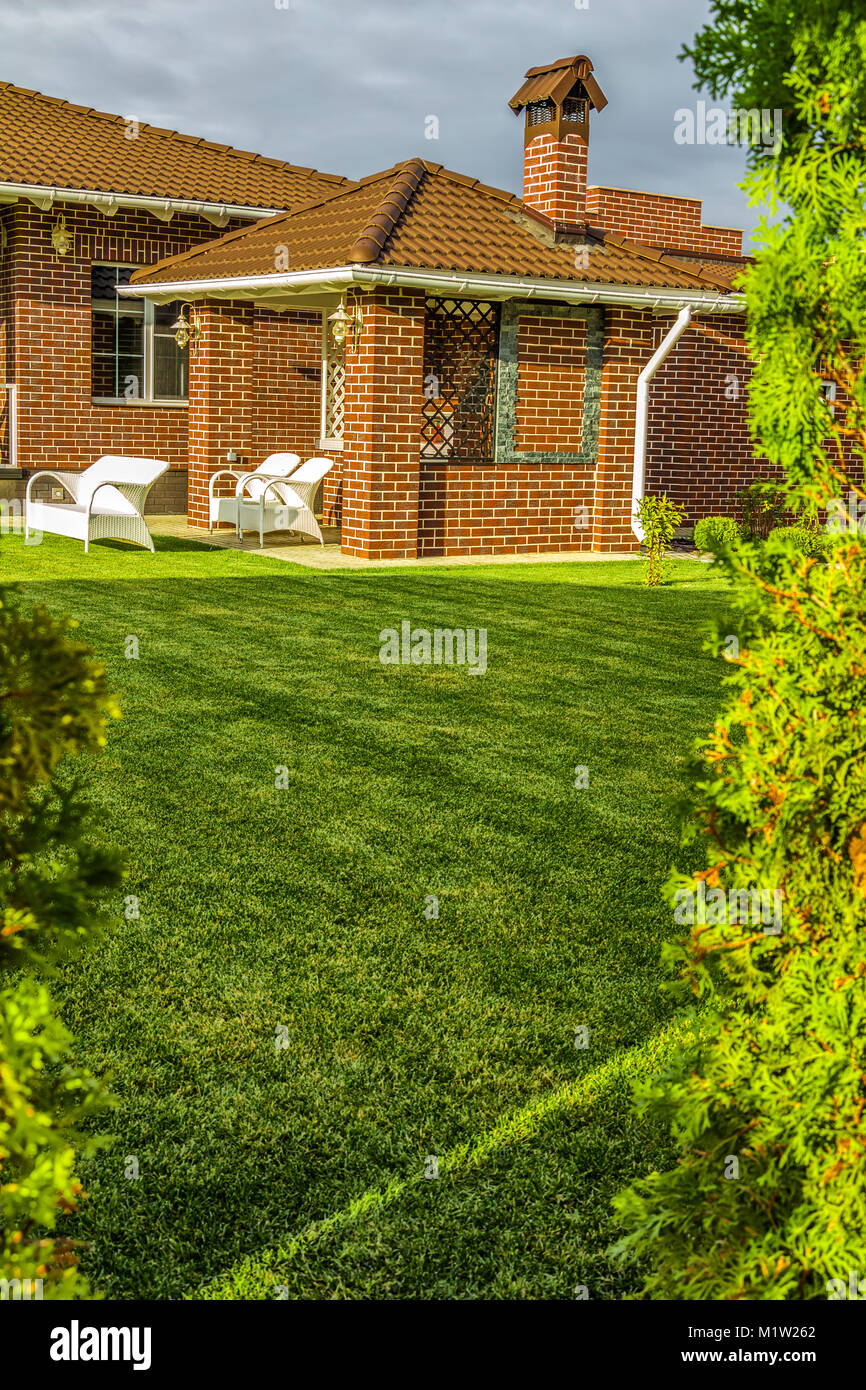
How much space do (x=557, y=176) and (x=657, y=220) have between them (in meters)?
5.91

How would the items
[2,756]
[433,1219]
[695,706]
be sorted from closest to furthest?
[2,756]
[433,1219]
[695,706]

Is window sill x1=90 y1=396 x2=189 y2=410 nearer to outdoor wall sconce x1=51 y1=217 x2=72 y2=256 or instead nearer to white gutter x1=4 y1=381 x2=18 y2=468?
white gutter x1=4 y1=381 x2=18 y2=468

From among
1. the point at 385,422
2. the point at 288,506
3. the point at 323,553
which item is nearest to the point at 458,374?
the point at 385,422

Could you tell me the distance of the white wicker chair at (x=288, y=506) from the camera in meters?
16.0

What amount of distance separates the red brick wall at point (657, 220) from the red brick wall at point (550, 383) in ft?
18.2

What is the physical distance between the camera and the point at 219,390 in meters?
17.1

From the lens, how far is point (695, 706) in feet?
26.4

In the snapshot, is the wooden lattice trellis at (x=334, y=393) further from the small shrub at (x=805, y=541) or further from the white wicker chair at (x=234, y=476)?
the small shrub at (x=805, y=541)

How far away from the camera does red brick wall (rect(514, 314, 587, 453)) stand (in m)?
15.9

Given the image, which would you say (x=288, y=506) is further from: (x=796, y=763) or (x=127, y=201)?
(x=796, y=763)

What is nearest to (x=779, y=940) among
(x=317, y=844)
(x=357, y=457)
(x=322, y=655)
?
(x=317, y=844)

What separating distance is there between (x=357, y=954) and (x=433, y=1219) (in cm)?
143
